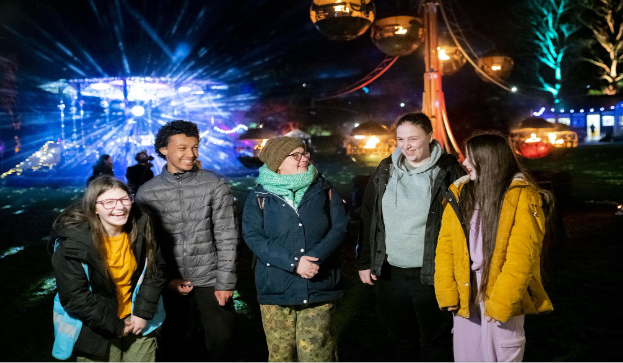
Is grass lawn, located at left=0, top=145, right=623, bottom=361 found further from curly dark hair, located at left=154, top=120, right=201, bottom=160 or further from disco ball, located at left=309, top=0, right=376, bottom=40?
disco ball, located at left=309, top=0, right=376, bottom=40

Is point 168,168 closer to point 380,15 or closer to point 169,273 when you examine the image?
point 169,273

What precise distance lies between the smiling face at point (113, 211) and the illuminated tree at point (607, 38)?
33445mm

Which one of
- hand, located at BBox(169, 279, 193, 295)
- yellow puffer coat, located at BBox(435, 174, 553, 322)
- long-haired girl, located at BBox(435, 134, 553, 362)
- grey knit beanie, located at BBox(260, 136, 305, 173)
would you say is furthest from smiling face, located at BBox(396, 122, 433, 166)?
hand, located at BBox(169, 279, 193, 295)

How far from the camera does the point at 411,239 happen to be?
3059 millimetres

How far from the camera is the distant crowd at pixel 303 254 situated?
2.55 m

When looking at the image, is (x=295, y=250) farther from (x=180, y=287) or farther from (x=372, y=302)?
(x=372, y=302)

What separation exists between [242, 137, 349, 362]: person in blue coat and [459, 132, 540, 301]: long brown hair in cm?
87

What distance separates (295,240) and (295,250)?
0.06 metres

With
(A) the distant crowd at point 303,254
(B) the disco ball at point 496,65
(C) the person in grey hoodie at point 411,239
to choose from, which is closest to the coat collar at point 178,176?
(A) the distant crowd at point 303,254

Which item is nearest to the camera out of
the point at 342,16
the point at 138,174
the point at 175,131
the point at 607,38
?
the point at 175,131

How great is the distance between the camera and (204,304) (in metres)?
3.25

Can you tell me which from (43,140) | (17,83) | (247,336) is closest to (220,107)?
(43,140)

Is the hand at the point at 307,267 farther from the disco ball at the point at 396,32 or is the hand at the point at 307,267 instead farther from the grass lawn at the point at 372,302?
the disco ball at the point at 396,32

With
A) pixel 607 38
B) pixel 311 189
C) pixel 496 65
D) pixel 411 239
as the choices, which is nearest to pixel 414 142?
pixel 411 239
